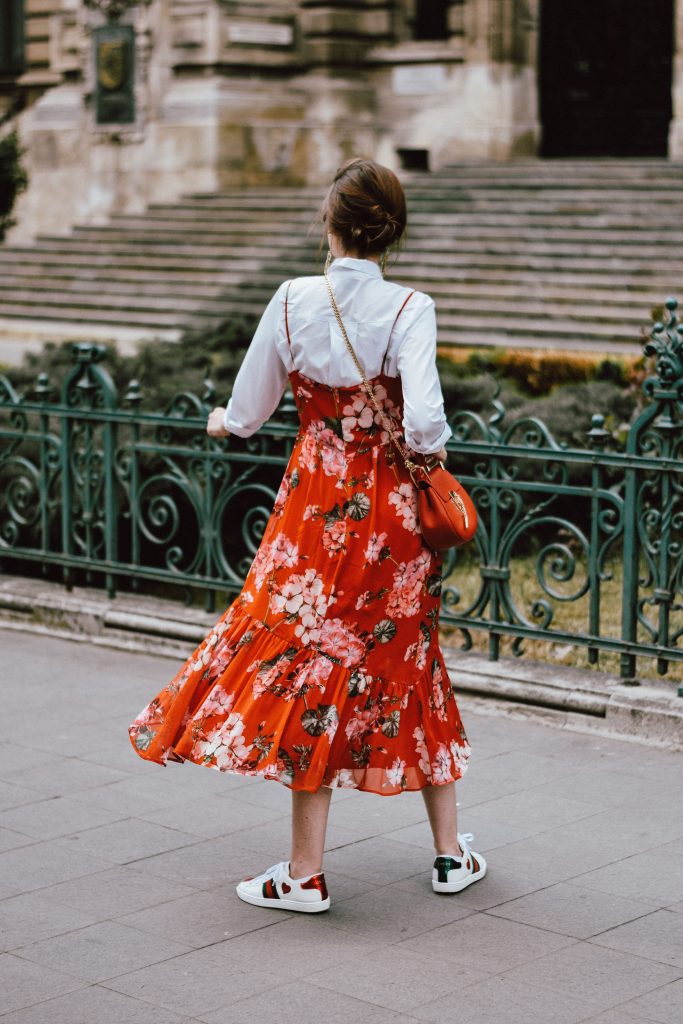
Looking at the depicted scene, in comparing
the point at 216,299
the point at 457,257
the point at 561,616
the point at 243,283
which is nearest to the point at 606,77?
the point at 457,257

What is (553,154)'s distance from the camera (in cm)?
2097

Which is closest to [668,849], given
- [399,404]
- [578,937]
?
[578,937]

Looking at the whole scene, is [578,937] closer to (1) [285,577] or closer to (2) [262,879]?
(2) [262,879]

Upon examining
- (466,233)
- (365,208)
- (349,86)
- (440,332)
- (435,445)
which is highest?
(349,86)

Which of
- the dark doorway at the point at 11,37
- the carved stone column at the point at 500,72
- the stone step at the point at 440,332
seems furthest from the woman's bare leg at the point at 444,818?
the dark doorway at the point at 11,37

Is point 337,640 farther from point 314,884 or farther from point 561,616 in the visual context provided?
point 561,616

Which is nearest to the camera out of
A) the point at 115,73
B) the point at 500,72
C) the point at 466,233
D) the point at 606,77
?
the point at 466,233

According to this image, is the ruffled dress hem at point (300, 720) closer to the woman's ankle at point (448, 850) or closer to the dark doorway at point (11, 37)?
the woman's ankle at point (448, 850)

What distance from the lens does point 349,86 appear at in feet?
70.5

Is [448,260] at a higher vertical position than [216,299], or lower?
higher

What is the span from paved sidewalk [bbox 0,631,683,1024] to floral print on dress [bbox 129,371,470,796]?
39 cm

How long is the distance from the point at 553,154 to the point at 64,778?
660 inches

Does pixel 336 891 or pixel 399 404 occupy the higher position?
pixel 399 404

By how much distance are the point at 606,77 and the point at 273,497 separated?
15.0 metres
